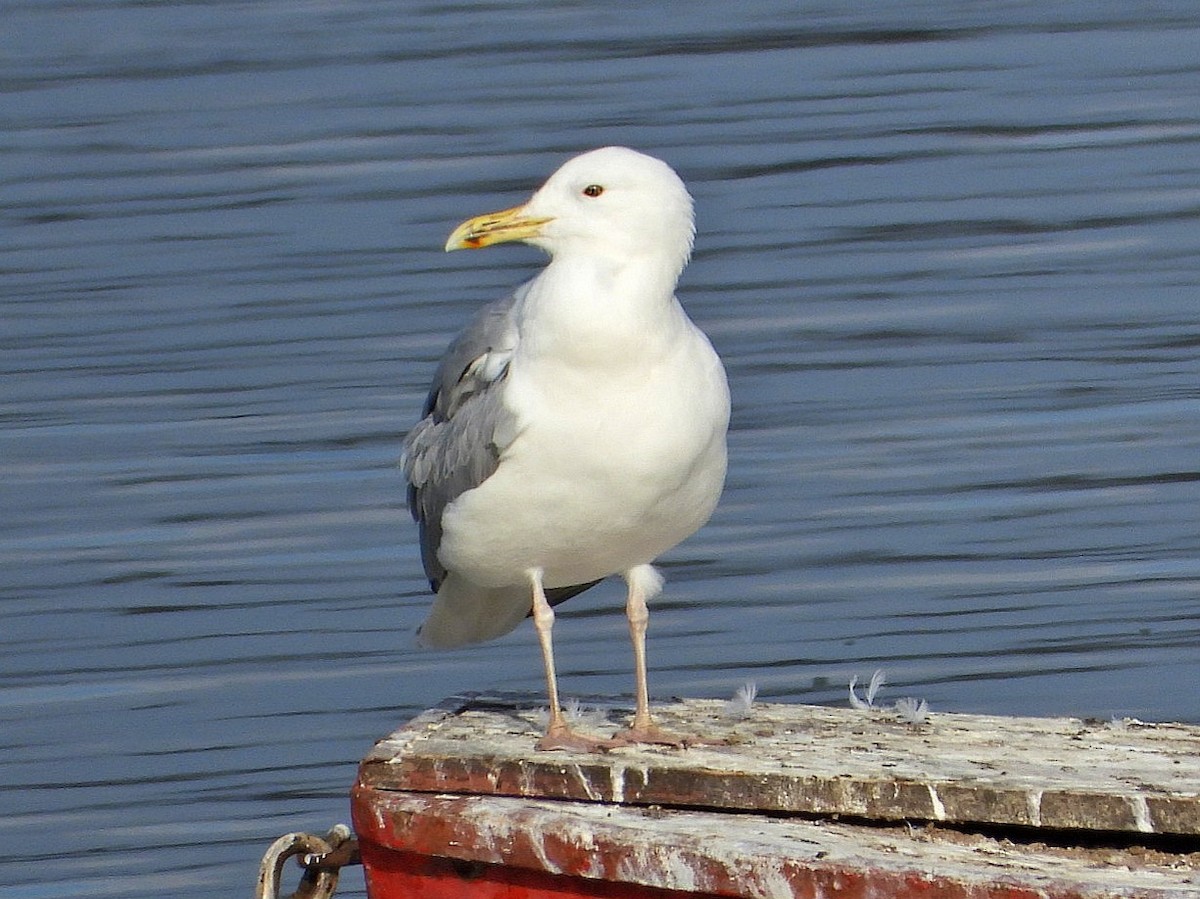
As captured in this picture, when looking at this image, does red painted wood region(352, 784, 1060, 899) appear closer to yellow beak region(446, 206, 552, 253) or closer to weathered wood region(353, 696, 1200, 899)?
weathered wood region(353, 696, 1200, 899)

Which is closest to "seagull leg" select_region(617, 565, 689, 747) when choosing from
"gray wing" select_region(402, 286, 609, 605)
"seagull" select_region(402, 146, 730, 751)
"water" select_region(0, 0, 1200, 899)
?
"seagull" select_region(402, 146, 730, 751)

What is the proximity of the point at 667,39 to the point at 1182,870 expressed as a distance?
12043mm

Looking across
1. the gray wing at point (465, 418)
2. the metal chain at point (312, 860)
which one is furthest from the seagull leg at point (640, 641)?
the metal chain at point (312, 860)

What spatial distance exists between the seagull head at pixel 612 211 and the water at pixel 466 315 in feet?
7.58

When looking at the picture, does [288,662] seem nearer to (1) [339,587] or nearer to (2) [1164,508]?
(1) [339,587]

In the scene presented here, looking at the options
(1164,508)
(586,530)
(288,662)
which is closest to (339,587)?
(288,662)

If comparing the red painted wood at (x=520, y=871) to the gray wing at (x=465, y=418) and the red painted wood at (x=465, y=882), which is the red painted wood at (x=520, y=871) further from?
the gray wing at (x=465, y=418)

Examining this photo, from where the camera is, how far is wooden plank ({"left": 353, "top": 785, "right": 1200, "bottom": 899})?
470cm

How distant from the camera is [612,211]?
5.56 m

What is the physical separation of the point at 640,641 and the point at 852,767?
3.03ft

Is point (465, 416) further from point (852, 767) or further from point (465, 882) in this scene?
point (852, 767)

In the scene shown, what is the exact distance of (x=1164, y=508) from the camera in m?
9.45

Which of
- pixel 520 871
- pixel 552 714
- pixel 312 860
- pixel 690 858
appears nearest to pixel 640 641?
pixel 552 714

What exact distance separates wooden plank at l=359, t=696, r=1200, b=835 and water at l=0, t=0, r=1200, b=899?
5.95ft
